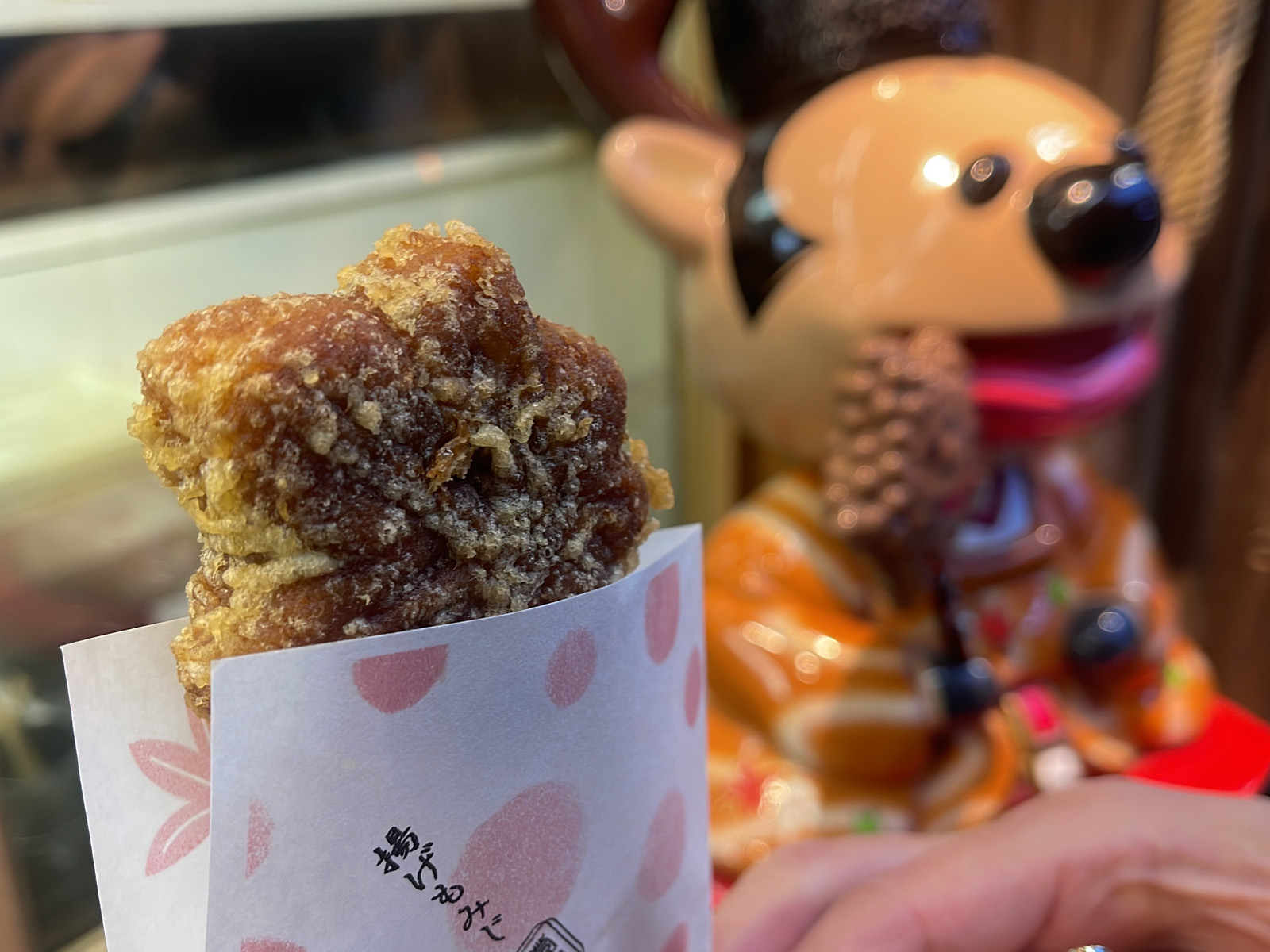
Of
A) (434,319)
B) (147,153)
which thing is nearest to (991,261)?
(434,319)

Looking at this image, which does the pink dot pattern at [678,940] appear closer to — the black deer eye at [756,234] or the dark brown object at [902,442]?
the dark brown object at [902,442]

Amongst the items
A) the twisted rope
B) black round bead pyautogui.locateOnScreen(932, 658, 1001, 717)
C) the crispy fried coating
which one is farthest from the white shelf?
black round bead pyautogui.locateOnScreen(932, 658, 1001, 717)

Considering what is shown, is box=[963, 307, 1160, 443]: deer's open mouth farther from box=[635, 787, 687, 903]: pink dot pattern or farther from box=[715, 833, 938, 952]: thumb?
box=[635, 787, 687, 903]: pink dot pattern

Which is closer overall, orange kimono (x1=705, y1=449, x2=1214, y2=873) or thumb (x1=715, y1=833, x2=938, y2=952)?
thumb (x1=715, y1=833, x2=938, y2=952)

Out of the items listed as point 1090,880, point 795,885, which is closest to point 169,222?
point 795,885

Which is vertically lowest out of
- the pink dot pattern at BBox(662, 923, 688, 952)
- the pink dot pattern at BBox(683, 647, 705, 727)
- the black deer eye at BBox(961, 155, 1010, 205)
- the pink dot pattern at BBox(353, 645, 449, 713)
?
the pink dot pattern at BBox(662, 923, 688, 952)

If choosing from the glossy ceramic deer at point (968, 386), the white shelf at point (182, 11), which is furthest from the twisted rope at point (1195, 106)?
the white shelf at point (182, 11)

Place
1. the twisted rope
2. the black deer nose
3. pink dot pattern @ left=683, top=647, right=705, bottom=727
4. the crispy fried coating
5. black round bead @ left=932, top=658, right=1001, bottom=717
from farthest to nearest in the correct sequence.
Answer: the twisted rope < black round bead @ left=932, top=658, right=1001, bottom=717 < the black deer nose < pink dot pattern @ left=683, top=647, right=705, bottom=727 < the crispy fried coating

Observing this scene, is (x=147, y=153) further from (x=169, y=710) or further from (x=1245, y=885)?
(x=1245, y=885)
